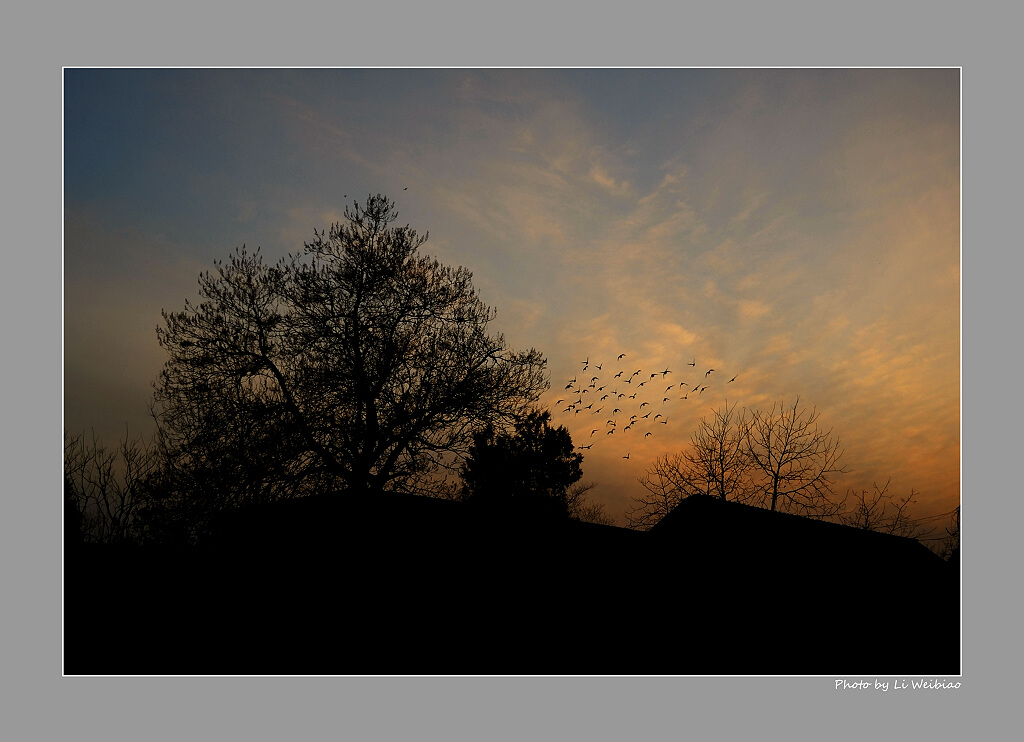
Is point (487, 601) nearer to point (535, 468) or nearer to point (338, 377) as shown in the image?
point (338, 377)

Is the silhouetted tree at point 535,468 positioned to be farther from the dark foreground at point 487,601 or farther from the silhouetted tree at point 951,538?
the silhouetted tree at point 951,538

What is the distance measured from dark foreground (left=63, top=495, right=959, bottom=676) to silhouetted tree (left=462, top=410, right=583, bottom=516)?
9103 millimetres

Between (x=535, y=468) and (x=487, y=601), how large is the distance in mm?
16594

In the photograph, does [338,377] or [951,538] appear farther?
[951,538]

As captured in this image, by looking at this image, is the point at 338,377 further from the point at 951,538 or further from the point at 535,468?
the point at 951,538

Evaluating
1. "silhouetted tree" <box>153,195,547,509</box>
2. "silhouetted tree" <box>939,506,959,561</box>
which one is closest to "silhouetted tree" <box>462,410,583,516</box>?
"silhouetted tree" <box>153,195,547,509</box>

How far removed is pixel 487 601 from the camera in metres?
13.6

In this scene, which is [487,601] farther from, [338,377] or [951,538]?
[951,538]

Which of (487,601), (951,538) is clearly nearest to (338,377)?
(487,601)

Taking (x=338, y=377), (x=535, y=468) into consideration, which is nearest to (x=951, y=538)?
(x=535, y=468)

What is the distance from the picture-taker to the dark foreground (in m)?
12.4

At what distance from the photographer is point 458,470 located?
17.7 metres

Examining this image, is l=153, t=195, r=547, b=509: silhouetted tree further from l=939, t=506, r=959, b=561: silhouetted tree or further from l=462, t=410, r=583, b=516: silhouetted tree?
l=939, t=506, r=959, b=561: silhouetted tree
